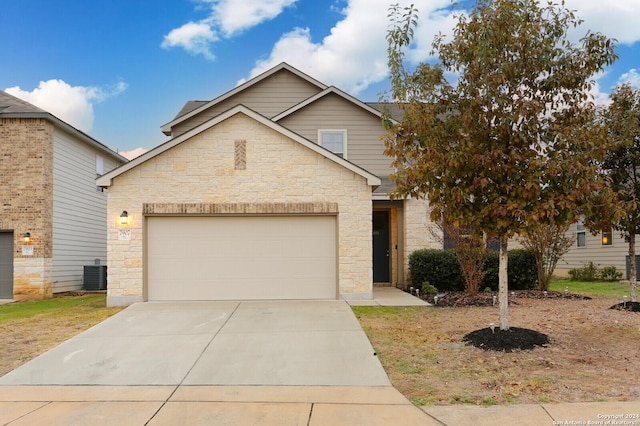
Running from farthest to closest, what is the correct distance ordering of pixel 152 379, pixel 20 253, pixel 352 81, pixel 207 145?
pixel 352 81, pixel 20 253, pixel 207 145, pixel 152 379

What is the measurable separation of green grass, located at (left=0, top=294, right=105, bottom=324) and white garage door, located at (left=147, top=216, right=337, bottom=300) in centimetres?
217

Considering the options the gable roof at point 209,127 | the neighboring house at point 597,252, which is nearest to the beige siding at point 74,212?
the gable roof at point 209,127

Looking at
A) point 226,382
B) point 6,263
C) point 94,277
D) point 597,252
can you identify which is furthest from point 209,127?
point 597,252

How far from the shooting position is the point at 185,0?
54.0ft

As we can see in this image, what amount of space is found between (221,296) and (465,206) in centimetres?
720

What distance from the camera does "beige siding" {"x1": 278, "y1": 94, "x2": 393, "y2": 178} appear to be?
17547mm

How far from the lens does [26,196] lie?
53.2 ft

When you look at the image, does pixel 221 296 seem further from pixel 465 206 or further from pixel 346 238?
pixel 465 206

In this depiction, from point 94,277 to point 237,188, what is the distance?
9.28m

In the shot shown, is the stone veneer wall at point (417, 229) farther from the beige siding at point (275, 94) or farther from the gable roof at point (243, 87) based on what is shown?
the beige siding at point (275, 94)

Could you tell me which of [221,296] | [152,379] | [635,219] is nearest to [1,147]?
[221,296]

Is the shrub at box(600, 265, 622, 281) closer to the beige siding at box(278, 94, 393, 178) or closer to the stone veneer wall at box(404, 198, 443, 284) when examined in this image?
the stone veneer wall at box(404, 198, 443, 284)

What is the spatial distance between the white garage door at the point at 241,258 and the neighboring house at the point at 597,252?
1106 centimetres

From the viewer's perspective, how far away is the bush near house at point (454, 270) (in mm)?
15750
